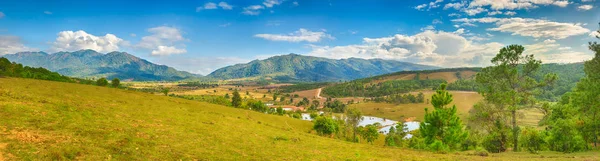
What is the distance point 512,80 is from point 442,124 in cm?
1209

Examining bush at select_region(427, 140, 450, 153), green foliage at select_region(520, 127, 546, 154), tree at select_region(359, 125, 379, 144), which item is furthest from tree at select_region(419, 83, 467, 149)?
tree at select_region(359, 125, 379, 144)

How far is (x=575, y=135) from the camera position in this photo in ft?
114

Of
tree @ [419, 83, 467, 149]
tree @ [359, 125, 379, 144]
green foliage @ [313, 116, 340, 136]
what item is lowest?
tree @ [359, 125, 379, 144]

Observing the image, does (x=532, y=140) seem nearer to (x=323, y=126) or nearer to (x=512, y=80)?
(x=512, y=80)

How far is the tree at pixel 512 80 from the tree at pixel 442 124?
7073mm

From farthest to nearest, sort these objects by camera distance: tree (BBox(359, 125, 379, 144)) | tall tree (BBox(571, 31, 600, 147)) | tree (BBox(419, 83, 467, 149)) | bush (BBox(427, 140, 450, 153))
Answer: tree (BBox(359, 125, 379, 144)), tree (BBox(419, 83, 467, 149)), bush (BBox(427, 140, 450, 153)), tall tree (BBox(571, 31, 600, 147))

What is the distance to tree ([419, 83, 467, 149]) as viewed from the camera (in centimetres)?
3853

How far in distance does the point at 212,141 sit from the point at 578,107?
4827 cm

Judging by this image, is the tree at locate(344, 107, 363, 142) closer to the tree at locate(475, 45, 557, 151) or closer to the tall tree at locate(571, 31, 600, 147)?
the tree at locate(475, 45, 557, 151)

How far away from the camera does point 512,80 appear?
1580 inches

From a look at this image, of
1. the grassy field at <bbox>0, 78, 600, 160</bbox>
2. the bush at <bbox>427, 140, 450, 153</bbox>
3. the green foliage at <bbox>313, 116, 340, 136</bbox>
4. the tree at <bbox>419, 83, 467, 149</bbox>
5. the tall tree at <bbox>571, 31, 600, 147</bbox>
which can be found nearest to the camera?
the grassy field at <bbox>0, 78, 600, 160</bbox>

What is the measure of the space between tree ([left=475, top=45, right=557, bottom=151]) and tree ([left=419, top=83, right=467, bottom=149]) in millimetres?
7073

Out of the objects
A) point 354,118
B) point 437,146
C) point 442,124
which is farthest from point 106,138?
point 354,118

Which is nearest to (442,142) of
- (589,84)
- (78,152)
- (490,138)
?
(490,138)
